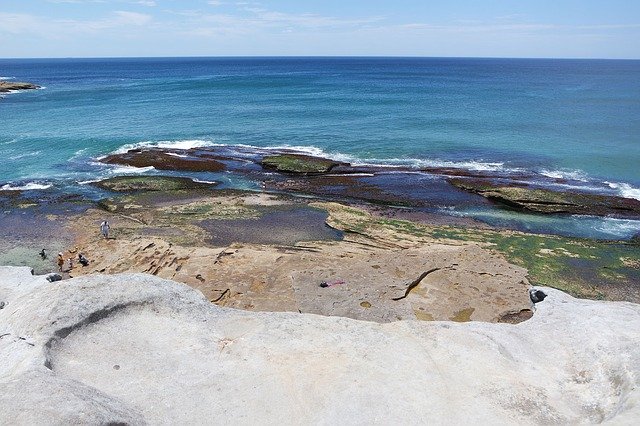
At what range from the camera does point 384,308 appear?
18.6 m

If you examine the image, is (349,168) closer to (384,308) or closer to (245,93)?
(384,308)

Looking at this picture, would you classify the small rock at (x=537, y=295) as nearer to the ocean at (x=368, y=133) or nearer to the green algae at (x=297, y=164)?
the ocean at (x=368, y=133)

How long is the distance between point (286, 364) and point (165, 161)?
34.6 metres

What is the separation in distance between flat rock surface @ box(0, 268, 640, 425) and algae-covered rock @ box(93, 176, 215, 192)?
21.4 metres

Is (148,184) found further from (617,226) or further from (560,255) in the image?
(617,226)

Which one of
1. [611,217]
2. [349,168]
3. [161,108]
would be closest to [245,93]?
[161,108]

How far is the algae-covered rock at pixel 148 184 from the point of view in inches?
1403

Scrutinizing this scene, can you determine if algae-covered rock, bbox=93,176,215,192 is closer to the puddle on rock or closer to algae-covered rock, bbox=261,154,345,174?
algae-covered rock, bbox=261,154,345,174

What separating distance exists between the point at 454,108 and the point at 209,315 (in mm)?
67020

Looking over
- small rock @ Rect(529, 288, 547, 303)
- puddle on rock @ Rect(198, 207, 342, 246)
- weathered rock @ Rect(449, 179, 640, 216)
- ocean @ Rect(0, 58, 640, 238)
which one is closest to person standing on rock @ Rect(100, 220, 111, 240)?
puddle on rock @ Rect(198, 207, 342, 246)

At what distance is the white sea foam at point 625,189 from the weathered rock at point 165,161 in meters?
31.7

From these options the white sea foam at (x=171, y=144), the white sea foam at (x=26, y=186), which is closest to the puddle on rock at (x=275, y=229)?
the white sea foam at (x=26, y=186)

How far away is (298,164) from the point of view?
4109cm

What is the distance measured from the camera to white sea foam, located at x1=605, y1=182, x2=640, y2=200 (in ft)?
113
